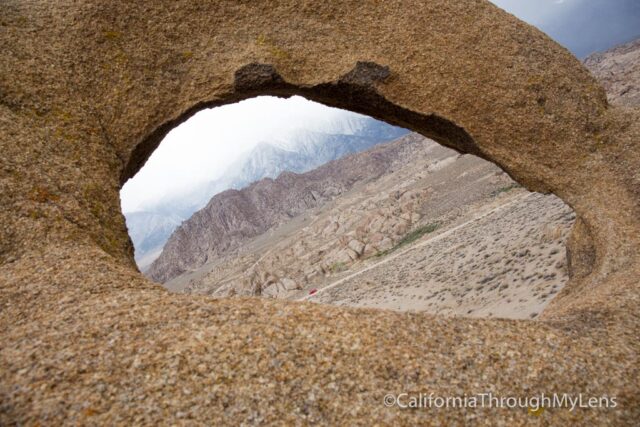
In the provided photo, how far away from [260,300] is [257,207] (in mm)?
110472

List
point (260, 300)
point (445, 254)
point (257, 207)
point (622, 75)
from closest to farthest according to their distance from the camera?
point (260, 300)
point (445, 254)
point (622, 75)
point (257, 207)

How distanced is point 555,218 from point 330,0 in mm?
11860

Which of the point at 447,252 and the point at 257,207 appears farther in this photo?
the point at 257,207

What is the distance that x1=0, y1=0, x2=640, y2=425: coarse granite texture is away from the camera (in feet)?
12.3

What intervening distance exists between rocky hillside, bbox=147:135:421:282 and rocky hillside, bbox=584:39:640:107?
146 ft

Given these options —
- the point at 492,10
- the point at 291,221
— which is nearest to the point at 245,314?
the point at 492,10

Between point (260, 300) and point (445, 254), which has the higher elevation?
point (260, 300)

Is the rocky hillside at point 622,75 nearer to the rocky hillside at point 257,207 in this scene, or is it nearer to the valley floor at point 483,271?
the valley floor at point 483,271

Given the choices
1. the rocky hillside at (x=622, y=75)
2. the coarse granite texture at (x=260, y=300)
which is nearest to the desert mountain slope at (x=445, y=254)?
the coarse granite texture at (x=260, y=300)

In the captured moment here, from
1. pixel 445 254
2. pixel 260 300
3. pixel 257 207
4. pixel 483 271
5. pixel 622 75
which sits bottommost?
pixel 483 271

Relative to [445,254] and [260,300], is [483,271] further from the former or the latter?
[260,300]

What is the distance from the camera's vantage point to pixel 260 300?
4984 millimetres

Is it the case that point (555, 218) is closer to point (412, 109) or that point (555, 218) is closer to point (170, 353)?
point (412, 109)

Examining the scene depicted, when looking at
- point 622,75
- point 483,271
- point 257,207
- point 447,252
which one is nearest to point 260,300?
Result: point 483,271
